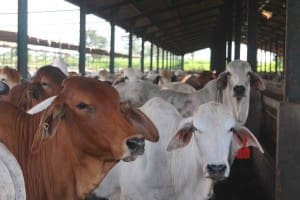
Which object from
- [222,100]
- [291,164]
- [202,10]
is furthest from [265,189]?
[202,10]

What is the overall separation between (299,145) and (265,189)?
2913 millimetres

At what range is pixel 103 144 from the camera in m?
3.01

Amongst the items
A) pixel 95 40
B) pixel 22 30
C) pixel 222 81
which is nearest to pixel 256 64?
pixel 222 81

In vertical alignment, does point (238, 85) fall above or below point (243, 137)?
above

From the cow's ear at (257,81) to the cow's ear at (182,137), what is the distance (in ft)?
11.7

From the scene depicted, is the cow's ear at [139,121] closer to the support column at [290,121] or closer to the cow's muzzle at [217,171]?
the cow's muzzle at [217,171]

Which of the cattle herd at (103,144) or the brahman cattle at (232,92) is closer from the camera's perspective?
the cattle herd at (103,144)

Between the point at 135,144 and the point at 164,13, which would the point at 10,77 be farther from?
Answer: the point at 164,13

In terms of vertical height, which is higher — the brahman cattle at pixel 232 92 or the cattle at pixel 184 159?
the brahman cattle at pixel 232 92

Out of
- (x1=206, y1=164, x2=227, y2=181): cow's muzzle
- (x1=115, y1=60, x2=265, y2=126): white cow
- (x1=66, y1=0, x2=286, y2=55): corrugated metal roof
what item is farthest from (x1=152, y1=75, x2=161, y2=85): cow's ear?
(x1=206, y1=164, x2=227, y2=181): cow's muzzle

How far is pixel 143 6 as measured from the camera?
17.4 meters

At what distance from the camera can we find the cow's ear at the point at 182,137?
4.07 metres

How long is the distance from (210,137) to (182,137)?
23 centimetres

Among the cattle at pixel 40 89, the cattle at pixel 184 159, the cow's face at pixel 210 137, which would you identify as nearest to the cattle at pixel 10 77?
the cattle at pixel 40 89
